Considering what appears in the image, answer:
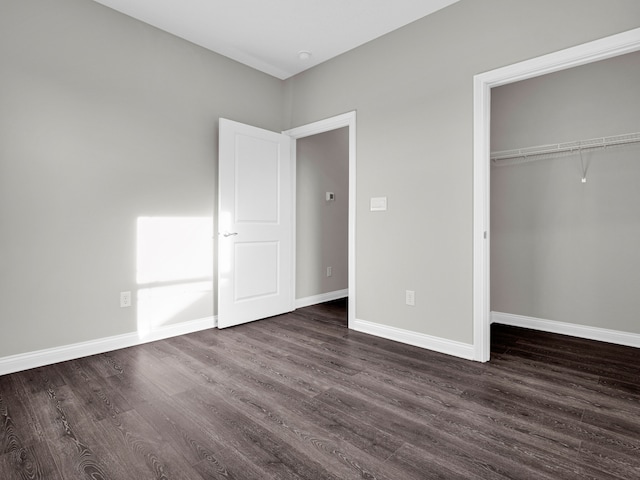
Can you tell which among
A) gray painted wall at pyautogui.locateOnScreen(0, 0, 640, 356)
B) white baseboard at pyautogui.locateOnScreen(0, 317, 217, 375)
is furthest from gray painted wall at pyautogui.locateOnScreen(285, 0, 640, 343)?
white baseboard at pyautogui.locateOnScreen(0, 317, 217, 375)

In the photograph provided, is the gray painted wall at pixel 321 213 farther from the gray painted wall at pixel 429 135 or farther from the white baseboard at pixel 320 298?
the gray painted wall at pixel 429 135

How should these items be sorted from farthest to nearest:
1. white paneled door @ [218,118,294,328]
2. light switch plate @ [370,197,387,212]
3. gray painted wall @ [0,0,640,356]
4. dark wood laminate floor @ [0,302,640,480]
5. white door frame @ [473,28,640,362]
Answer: white paneled door @ [218,118,294,328], light switch plate @ [370,197,387,212], white door frame @ [473,28,640,362], gray painted wall @ [0,0,640,356], dark wood laminate floor @ [0,302,640,480]

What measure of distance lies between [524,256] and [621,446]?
2196 mm

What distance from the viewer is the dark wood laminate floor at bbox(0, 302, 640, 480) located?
4.86 feet

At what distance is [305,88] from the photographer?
12.9 ft

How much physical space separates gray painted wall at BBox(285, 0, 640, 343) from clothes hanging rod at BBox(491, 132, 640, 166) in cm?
111

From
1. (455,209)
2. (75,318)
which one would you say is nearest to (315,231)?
(455,209)

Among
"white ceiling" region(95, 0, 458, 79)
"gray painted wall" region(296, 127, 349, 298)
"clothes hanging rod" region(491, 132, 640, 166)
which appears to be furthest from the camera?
"gray painted wall" region(296, 127, 349, 298)

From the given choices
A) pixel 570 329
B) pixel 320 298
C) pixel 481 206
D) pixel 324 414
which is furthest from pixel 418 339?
pixel 320 298

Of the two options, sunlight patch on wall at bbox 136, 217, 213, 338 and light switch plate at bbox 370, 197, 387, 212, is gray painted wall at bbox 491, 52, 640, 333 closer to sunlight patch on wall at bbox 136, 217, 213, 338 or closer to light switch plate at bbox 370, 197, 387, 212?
light switch plate at bbox 370, 197, 387, 212

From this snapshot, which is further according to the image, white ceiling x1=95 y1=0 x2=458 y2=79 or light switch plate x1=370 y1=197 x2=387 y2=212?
light switch plate x1=370 y1=197 x2=387 y2=212

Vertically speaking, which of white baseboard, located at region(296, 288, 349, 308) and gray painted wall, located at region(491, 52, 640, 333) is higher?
gray painted wall, located at region(491, 52, 640, 333)

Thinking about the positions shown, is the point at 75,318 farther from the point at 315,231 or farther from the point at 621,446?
the point at 621,446

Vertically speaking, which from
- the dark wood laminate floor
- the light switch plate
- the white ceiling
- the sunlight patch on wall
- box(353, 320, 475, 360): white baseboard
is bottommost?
the dark wood laminate floor
